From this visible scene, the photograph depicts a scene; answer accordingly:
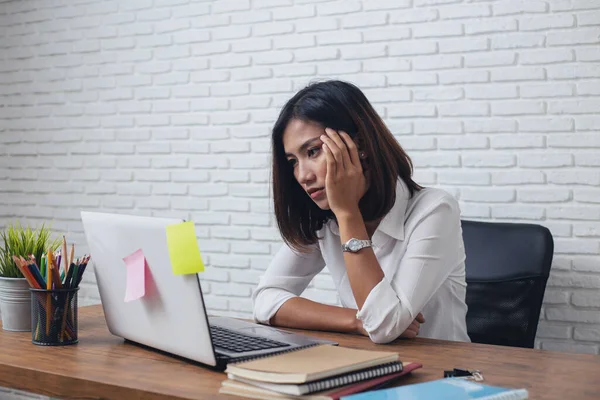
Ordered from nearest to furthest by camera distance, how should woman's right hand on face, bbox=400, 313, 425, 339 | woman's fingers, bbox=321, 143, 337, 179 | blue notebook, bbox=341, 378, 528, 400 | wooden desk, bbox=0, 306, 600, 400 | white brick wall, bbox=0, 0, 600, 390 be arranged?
blue notebook, bbox=341, 378, 528, 400 → wooden desk, bbox=0, 306, 600, 400 → woman's right hand on face, bbox=400, 313, 425, 339 → woman's fingers, bbox=321, 143, 337, 179 → white brick wall, bbox=0, 0, 600, 390

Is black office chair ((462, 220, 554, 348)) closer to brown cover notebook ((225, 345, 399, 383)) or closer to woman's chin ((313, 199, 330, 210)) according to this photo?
woman's chin ((313, 199, 330, 210))

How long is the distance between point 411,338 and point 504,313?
0.77 metres

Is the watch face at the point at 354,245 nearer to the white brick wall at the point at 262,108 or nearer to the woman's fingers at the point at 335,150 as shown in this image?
the woman's fingers at the point at 335,150

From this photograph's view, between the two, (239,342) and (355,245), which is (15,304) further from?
(355,245)

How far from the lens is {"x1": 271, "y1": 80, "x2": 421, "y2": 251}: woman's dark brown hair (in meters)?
1.90

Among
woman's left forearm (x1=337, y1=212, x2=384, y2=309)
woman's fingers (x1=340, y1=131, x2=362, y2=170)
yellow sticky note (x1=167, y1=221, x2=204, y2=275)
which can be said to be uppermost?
woman's fingers (x1=340, y1=131, x2=362, y2=170)

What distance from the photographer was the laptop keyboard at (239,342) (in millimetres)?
1367

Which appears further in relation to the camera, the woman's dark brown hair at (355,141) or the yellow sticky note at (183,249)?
the woman's dark brown hair at (355,141)

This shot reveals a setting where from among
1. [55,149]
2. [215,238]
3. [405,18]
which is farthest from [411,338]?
[55,149]

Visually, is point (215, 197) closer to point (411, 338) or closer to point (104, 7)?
point (104, 7)

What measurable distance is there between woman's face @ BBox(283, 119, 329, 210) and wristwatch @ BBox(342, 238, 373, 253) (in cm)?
17

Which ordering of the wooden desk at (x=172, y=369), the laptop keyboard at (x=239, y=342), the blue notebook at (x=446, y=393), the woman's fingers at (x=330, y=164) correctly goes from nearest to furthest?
the blue notebook at (x=446, y=393) < the wooden desk at (x=172, y=369) < the laptop keyboard at (x=239, y=342) < the woman's fingers at (x=330, y=164)

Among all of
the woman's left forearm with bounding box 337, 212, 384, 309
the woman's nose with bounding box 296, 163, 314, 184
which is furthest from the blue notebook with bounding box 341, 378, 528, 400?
the woman's nose with bounding box 296, 163, 314, 184

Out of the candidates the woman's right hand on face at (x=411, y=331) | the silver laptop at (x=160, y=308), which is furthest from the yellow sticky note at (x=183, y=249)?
the woman's right hand on face at (x=411, y=331)
